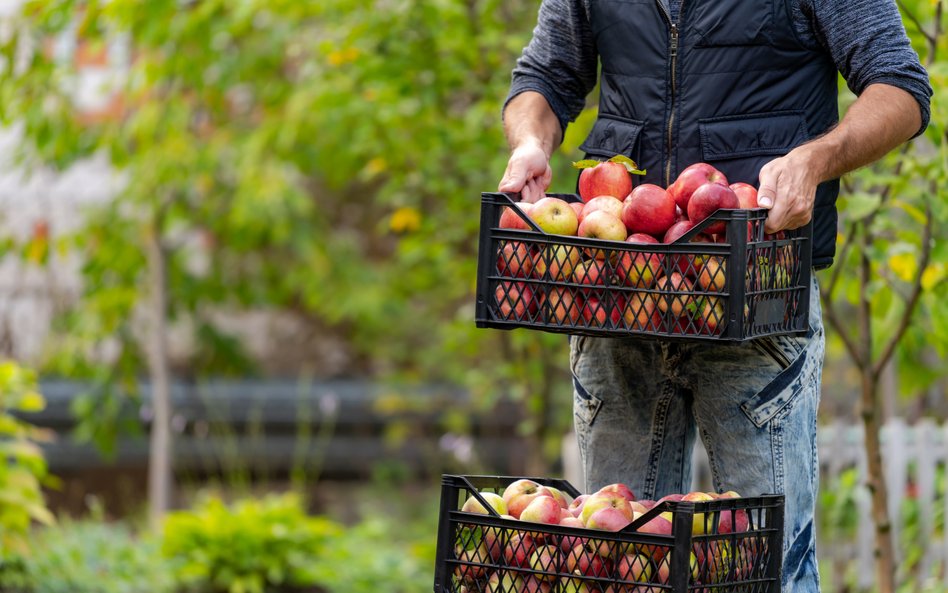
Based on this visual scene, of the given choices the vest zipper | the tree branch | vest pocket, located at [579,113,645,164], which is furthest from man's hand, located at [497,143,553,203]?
the tree branch

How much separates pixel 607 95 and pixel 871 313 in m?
1.77

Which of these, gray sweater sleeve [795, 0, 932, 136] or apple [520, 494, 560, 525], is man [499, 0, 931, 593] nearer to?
gray sweater sleeve [795, 0, 932, 136]

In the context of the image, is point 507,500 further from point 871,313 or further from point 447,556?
point 871,313

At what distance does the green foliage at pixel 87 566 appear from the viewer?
4.75m

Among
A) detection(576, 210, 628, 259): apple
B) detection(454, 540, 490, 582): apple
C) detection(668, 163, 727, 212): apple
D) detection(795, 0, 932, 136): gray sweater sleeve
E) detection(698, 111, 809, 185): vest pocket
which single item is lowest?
detection(454, 540, 490, 582): apple

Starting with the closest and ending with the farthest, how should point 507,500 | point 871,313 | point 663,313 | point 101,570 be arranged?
point 663,313 < point 507,500 < point 871,313 < point 101,570

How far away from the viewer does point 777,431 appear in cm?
237

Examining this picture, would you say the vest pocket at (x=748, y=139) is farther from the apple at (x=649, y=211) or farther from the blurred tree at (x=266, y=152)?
the blurred tree at (x=266, y=152)

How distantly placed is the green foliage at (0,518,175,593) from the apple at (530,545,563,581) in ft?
10.3

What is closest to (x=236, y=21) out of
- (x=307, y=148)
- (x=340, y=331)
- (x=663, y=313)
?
(x=307, y=148)

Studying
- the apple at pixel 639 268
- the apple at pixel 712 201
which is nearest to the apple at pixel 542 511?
the apple at pixel 639 268

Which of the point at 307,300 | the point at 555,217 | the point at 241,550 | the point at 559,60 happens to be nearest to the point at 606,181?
the point at 555,217

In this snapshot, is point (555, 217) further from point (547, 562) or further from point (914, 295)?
point (914, 295)

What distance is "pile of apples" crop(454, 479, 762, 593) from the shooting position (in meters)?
2.03
